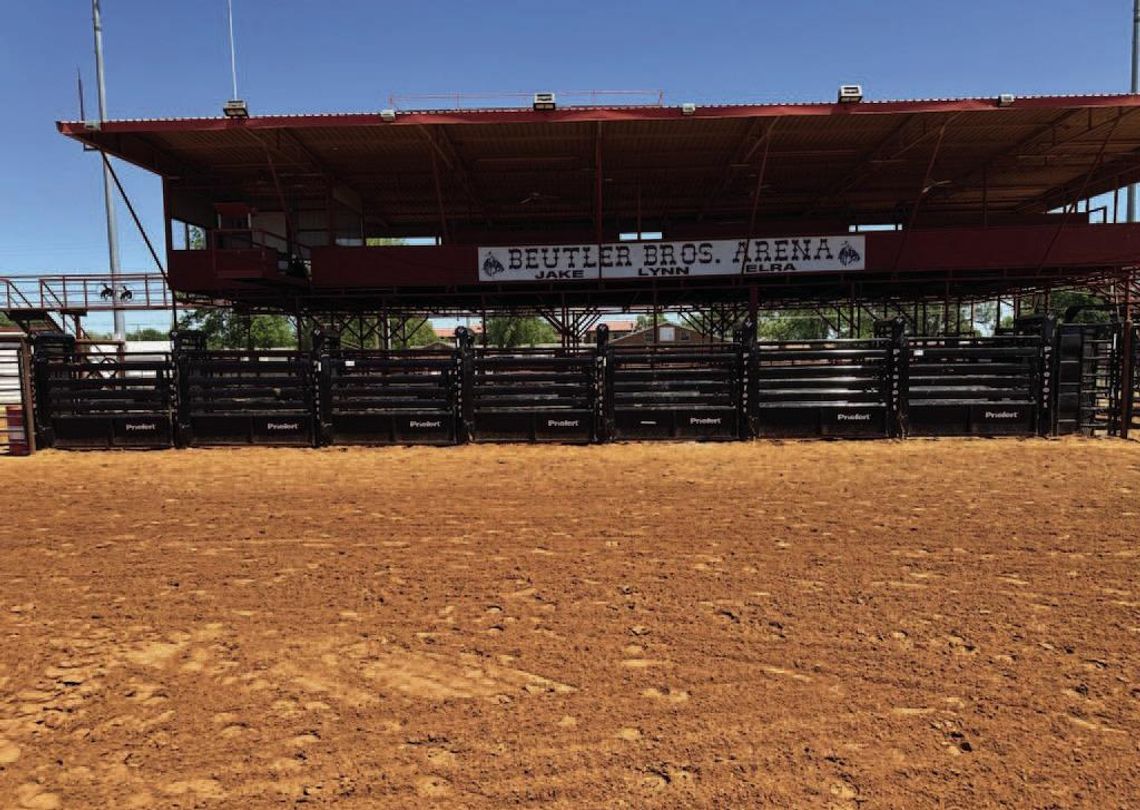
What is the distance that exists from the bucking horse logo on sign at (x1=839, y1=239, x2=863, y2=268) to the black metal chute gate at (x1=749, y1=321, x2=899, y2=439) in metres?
7.04

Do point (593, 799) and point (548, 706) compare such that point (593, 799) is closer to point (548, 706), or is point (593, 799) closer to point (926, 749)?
point (548, 706)

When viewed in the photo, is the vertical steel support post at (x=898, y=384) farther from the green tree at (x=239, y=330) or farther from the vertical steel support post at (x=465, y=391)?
the green tree at (x=239, y=330)

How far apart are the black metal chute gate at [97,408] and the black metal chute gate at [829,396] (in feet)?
35.6

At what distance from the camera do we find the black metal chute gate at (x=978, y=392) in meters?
11.7

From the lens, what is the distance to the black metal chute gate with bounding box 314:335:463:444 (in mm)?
11812

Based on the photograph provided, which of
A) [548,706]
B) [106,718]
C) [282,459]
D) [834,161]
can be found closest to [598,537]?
[548,706]

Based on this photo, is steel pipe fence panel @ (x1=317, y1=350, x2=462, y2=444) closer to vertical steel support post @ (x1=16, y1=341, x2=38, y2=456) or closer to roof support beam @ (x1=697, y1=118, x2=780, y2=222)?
vertical steel support post @ (x1=16, y1=341, x2=38, y2=456)

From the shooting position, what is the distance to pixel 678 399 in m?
11.8

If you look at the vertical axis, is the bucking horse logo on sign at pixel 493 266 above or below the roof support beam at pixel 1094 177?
below

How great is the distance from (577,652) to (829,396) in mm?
9445

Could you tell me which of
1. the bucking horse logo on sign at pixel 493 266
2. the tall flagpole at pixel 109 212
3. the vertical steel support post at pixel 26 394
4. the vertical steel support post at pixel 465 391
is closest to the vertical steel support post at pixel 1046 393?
the vertical steel support post at pixel 465 391

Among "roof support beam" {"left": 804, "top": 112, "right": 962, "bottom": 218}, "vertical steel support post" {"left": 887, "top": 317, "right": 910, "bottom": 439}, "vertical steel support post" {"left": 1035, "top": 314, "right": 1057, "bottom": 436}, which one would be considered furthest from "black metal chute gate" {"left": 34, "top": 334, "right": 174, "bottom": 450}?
"roof support beam" {"left": 804, "top": 112, "right": 962, "bottom": 218}

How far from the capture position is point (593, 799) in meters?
2.59

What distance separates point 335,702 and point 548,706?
42.3 inches
